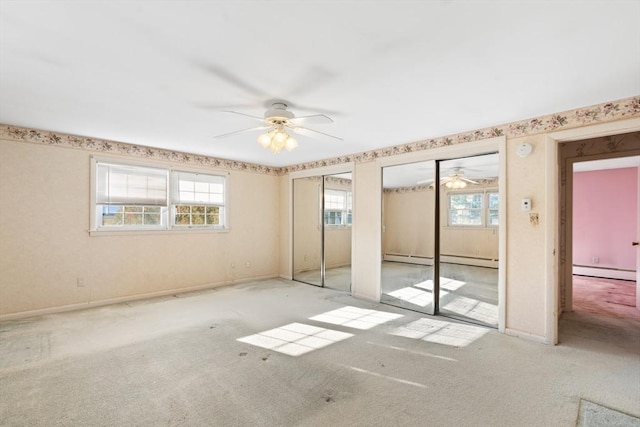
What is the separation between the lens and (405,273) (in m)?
5.41

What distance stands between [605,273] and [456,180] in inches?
195

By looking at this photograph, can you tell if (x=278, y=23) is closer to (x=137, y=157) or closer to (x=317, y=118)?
(x=317, y=118)

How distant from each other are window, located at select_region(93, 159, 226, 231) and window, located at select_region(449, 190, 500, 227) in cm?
401

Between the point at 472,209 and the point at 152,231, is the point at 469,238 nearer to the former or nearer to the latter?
the point at 472,209

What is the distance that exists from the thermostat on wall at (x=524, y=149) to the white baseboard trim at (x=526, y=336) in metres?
1.93

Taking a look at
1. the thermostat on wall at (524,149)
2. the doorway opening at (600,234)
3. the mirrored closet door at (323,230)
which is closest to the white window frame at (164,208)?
the mirrored closet door at (323,230)

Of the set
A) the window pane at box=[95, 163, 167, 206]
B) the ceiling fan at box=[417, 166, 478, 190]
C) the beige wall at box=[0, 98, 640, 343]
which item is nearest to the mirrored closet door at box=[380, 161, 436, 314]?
the ceiling fan at box=[417, 166, 478, 190]

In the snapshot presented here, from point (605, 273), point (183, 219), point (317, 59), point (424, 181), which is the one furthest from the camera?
point (605, 273)

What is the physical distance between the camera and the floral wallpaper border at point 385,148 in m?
2.79

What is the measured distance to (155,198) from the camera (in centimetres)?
477

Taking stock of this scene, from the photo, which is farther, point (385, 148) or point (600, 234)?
point (600, 234)

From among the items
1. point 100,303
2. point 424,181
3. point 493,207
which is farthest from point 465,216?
point 100,303

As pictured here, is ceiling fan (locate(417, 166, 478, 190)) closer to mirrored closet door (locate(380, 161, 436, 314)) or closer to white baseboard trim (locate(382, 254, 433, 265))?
mirrored closet door (locate(380, 161, 436, 314))

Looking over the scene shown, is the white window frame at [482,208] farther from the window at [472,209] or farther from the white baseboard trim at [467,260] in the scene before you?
the white baseboard trim at [467,260]
